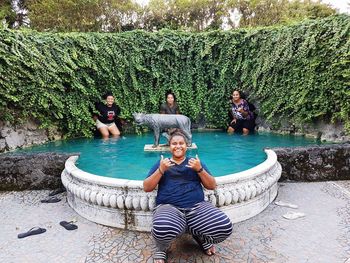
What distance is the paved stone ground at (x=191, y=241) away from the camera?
313 centimetres

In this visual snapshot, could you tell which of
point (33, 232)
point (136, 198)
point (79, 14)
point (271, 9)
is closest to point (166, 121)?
point (136, 198)

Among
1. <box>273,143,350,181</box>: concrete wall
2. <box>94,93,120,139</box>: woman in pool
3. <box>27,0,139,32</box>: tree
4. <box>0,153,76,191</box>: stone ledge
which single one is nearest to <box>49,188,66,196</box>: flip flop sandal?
<box>0,153,76,191</box>: stone ledge

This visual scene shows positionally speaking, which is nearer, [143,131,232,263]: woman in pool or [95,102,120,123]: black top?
[143,131,232,263]: woman in pool

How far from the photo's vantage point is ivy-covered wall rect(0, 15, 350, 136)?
702 cm

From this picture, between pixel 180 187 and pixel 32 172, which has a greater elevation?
pixel 180 187

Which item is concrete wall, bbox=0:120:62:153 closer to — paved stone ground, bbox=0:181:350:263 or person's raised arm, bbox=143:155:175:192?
paved stone ground, bbox=0:181:350:263

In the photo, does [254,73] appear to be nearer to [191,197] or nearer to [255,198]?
[255,198]

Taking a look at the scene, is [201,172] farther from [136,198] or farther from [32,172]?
[32,172]

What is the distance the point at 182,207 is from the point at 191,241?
0.57 metres

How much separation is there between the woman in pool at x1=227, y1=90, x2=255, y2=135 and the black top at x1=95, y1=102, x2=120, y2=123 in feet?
10.8

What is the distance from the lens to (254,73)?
859 cm

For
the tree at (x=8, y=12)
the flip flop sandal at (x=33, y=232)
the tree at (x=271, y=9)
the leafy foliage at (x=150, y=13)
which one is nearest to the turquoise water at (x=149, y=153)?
the flip flop sandal at (x=33, y=232)

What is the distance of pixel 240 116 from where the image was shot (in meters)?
8.67

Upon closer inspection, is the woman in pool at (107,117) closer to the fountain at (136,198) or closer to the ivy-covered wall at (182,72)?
the ivy-covered wall at (182,72)
